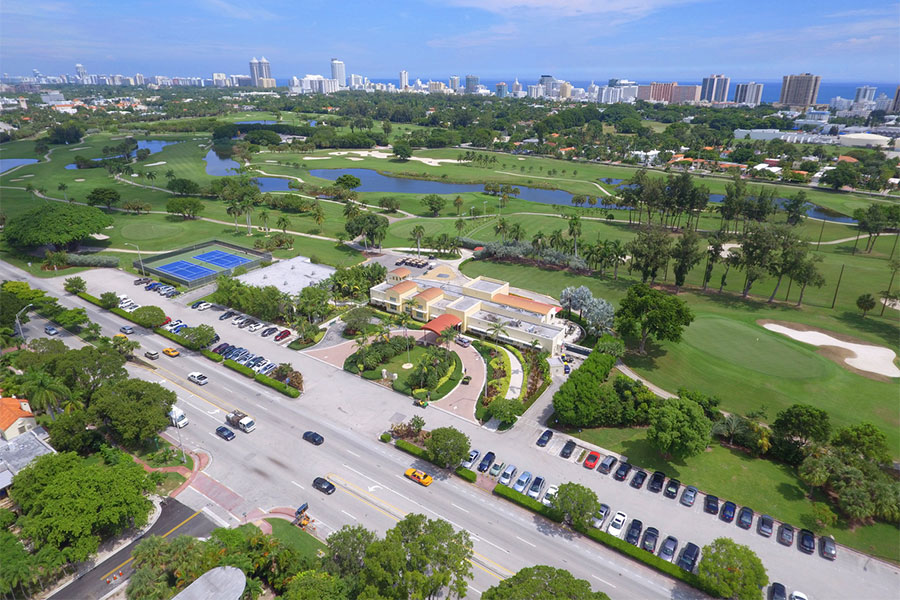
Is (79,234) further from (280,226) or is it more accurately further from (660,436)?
(660,436)

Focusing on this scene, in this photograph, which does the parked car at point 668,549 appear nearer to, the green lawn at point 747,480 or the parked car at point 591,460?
the green lawn at point 747,480

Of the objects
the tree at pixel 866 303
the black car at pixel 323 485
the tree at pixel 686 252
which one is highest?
the tree at pixel 686 252

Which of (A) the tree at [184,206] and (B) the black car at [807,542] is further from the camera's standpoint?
(A) the tree at [184,206]

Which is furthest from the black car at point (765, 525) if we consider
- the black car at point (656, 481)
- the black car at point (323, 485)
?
the black car at point (323, 485)

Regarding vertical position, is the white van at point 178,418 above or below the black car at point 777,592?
above

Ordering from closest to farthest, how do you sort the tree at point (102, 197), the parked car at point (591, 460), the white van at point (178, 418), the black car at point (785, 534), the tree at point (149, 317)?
the black car at point (785, 534)
the parked car at point (591, 460)
the white van at point (178, 418)
the tree at point (149, 317)
the tree at point (102, 197)

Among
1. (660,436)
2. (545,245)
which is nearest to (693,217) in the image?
(545,245)

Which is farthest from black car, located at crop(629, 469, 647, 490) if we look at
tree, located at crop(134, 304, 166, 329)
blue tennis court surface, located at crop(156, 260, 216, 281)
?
blue tennis court surface, located at crop(156, 260, 216, 281)
